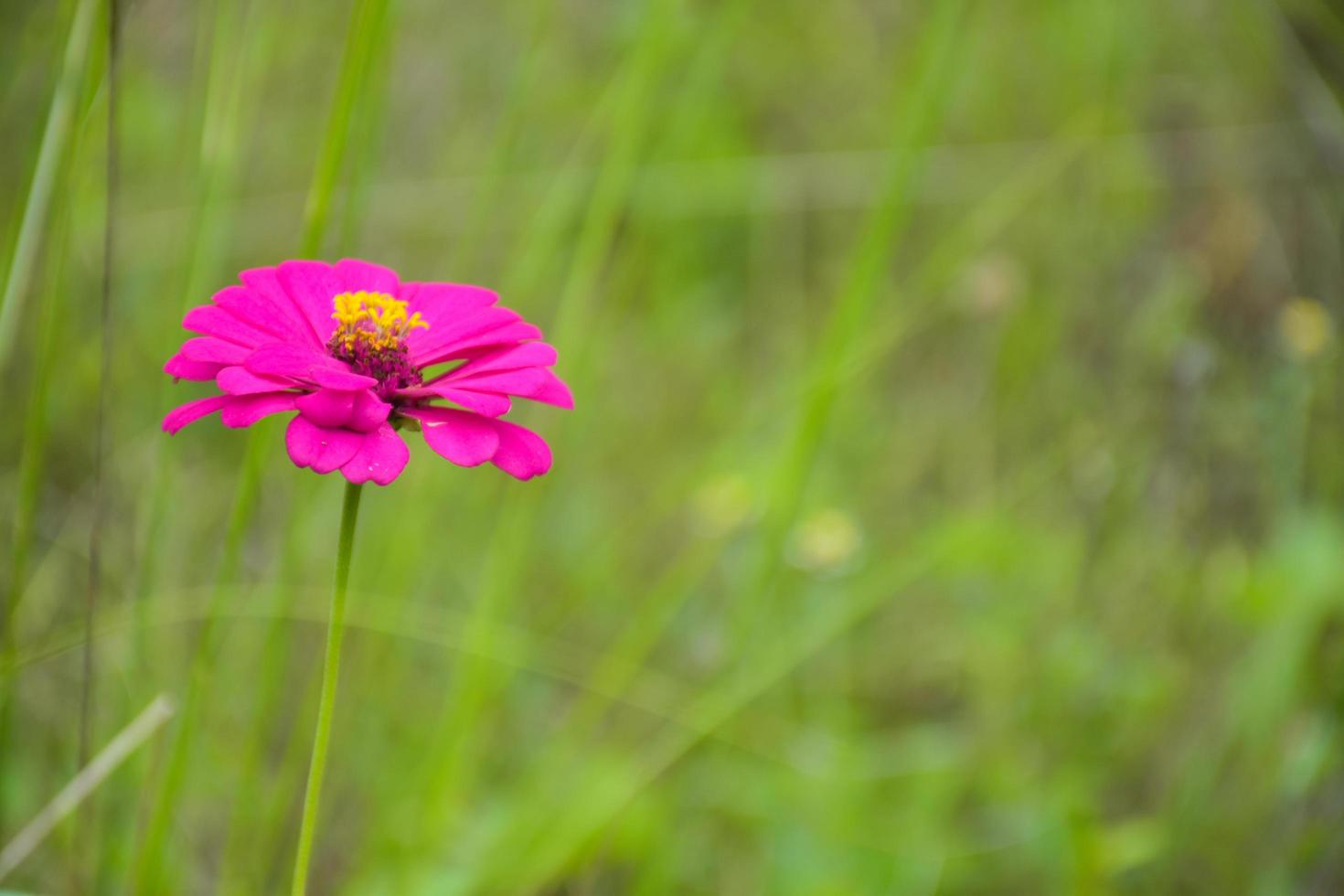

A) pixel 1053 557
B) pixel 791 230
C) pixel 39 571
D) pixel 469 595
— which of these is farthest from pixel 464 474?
pixel 791 230

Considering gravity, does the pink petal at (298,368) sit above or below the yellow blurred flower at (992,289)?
below

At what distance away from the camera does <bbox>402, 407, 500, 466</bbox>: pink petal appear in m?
0.37

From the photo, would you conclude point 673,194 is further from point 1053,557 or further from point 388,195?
point 1053,557

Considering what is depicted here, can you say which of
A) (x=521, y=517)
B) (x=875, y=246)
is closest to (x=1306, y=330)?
(x=875, y=246)

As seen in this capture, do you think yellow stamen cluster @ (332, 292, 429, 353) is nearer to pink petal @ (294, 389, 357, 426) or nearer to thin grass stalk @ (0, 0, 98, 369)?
pink petal @ (294, 389, 357, 426)

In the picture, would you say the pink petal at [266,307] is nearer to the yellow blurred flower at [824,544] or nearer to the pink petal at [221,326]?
the pink petal at [221,326]

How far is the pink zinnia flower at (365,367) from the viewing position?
370 millimetres

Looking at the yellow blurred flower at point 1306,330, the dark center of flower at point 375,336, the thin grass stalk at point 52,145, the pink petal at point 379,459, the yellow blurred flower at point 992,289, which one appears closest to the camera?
the pink petal at point 379,459

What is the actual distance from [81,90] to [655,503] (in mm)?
812

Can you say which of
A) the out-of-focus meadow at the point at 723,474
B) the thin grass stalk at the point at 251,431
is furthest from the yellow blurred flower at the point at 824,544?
the thin grass stalk at the point at 251,431

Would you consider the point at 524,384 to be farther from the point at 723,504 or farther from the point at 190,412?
the point at 723,504

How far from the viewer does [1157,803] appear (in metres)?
1.08

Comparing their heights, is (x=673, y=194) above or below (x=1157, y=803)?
above

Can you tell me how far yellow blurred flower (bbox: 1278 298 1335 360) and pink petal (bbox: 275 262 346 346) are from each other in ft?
3.94
